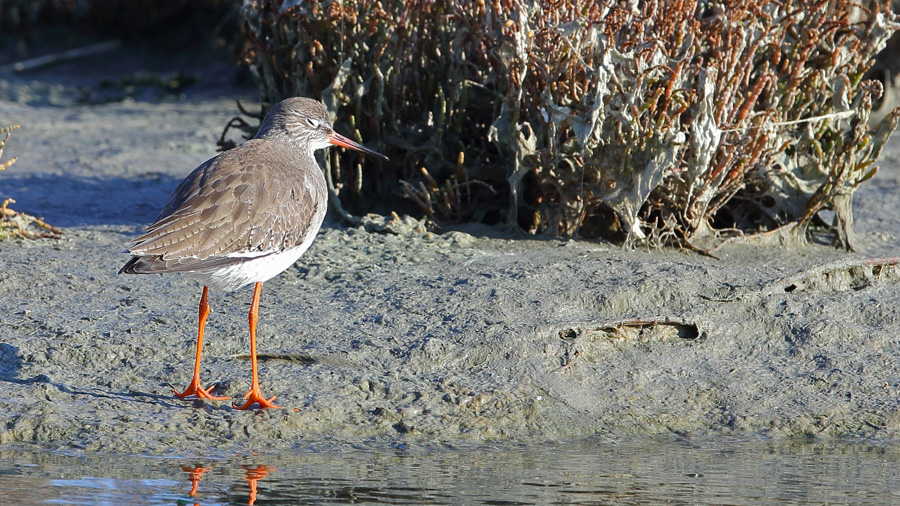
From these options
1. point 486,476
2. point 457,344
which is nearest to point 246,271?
point 457,344

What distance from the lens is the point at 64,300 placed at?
6.10 meters

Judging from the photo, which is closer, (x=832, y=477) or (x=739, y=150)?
(x=832, y=477)

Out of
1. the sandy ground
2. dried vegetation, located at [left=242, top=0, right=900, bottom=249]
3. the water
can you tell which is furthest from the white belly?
dried vegetation, located at [left=242, top=0, right=900, bottom=249]

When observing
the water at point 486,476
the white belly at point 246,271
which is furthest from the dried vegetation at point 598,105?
the water at point 486,476

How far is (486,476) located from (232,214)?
6.00 feet

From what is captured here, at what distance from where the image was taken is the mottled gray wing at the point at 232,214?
5031 mm

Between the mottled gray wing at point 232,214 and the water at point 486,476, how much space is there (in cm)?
99

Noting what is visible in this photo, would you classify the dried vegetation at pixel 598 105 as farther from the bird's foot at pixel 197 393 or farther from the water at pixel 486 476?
the bird's foot at pixel 197 393

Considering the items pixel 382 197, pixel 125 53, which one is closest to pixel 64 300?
pixel 382 197

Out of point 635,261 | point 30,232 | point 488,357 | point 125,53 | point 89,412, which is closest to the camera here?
point 89,412

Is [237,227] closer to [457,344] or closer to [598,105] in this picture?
[457,344]

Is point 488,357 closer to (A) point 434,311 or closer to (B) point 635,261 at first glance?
(A) point 434,311

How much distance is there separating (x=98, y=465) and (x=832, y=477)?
122 inches

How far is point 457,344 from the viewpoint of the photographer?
5586 mm
